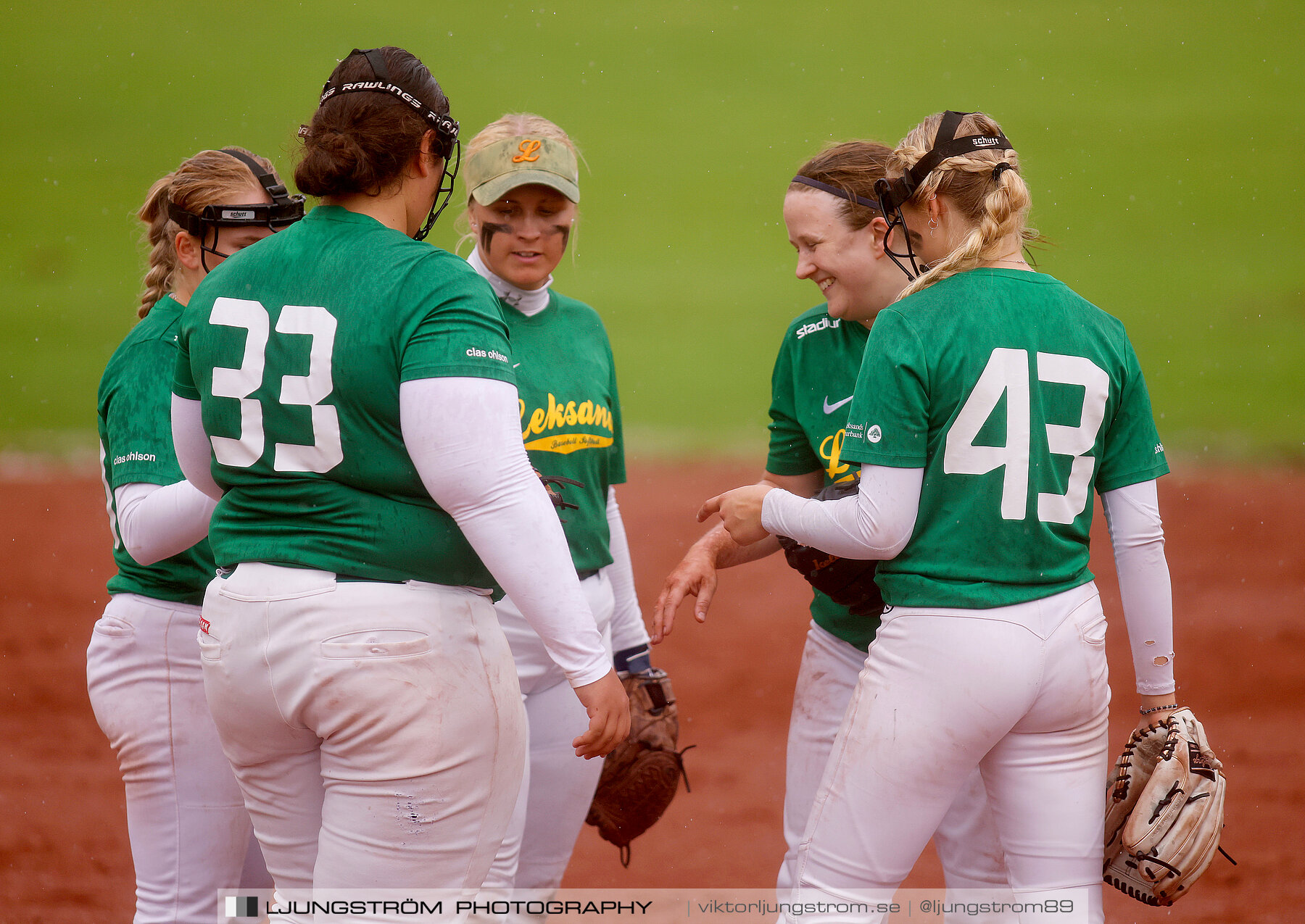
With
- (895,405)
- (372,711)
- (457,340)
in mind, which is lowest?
(372,711)

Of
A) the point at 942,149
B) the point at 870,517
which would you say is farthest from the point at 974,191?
the point at 870,517

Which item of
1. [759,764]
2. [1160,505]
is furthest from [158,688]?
[1160,505]

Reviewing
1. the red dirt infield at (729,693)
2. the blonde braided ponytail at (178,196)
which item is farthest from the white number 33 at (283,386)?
the red dirt infield at (729,693)

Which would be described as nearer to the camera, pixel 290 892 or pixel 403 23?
pixel 290 892

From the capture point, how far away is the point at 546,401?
2404 millimetres

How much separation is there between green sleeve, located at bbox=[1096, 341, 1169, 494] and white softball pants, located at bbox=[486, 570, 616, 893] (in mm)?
1105

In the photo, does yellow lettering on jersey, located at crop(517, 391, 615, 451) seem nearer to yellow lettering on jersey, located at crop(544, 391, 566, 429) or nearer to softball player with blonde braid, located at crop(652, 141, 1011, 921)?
yellow lettering on jersey, located at crop(544, 391, 566, 429)

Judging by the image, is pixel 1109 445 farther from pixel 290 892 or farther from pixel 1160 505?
pixel 1160 505

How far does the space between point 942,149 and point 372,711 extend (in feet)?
4.04

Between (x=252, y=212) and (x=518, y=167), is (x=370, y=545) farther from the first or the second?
(x=518, y=167)

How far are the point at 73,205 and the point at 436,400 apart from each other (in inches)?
628

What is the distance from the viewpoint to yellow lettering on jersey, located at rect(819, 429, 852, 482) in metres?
2.29

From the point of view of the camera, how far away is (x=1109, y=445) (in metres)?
1.83

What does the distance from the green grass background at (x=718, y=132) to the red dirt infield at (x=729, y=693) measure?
14.5ft
